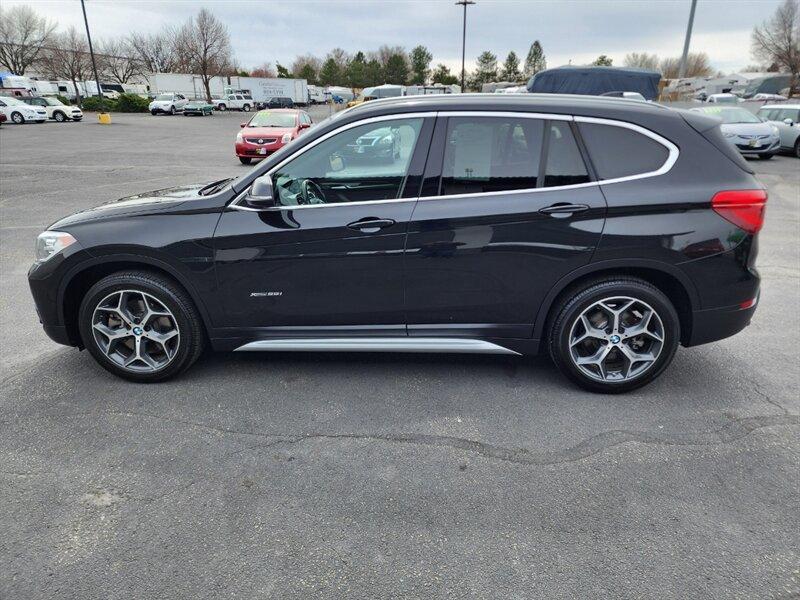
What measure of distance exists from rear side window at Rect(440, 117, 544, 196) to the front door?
19cm

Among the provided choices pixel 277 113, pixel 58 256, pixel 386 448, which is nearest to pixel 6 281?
pixel 58 256

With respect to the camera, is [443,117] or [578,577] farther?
[443,117]

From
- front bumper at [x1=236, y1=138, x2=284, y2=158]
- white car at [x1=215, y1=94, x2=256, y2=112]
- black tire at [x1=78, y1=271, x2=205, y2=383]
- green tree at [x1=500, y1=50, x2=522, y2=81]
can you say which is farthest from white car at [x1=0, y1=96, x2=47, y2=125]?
green tree at [x1=500, y1=50, x2=522, y2=81]

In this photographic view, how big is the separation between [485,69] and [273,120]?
97.8 meters

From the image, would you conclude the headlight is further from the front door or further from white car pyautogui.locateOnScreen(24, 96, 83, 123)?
white car pyautogui.locateOnScreen(24, 96, 83, 123)

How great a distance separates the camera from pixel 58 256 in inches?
141

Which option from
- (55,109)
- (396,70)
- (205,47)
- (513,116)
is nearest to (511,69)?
(396,70)

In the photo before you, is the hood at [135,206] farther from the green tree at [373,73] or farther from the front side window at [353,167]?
the green tree at [373,73]

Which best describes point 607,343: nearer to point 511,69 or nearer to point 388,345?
point 388,345

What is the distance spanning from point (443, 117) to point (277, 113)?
1600 cm

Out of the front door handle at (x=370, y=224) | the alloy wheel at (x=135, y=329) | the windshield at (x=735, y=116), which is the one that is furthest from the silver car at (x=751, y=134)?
the alloy wheel at (x=135, y=329)

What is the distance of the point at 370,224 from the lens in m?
3.35

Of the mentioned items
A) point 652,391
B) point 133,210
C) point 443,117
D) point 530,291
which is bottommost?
point 652,391

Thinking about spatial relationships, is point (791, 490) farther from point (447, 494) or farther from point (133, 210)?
point (133, 210)
